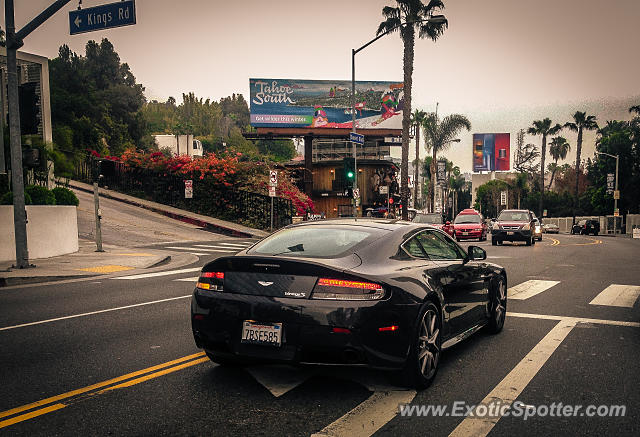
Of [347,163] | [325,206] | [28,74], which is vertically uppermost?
[28,74]

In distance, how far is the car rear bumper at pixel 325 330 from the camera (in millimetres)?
4273

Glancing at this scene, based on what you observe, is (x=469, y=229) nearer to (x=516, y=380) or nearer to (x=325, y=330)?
(x=516, y=380)

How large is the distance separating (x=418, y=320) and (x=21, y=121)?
41.5 ft

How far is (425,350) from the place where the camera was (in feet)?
15.7

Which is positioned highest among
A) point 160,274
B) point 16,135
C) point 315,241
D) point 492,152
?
point 492,152

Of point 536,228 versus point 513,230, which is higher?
point 513,230

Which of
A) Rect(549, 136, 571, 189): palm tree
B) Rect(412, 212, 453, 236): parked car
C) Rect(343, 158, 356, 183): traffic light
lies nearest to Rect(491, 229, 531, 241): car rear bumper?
Rect(412, 212, 453, 236): parked car

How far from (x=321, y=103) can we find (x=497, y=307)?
53633 millimetres

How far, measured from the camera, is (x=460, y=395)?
456cm

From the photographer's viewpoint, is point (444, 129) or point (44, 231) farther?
point (444, 129)

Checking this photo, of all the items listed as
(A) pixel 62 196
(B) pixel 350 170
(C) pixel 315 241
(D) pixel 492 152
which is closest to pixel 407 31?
(B) pixel 350 170

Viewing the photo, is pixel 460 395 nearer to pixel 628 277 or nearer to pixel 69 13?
pixel 628 277

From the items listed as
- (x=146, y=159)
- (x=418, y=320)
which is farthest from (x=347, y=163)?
(x=418, y=320)

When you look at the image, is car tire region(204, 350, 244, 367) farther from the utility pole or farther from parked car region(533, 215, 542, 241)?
parked car region(533, 215, 542, 241)
